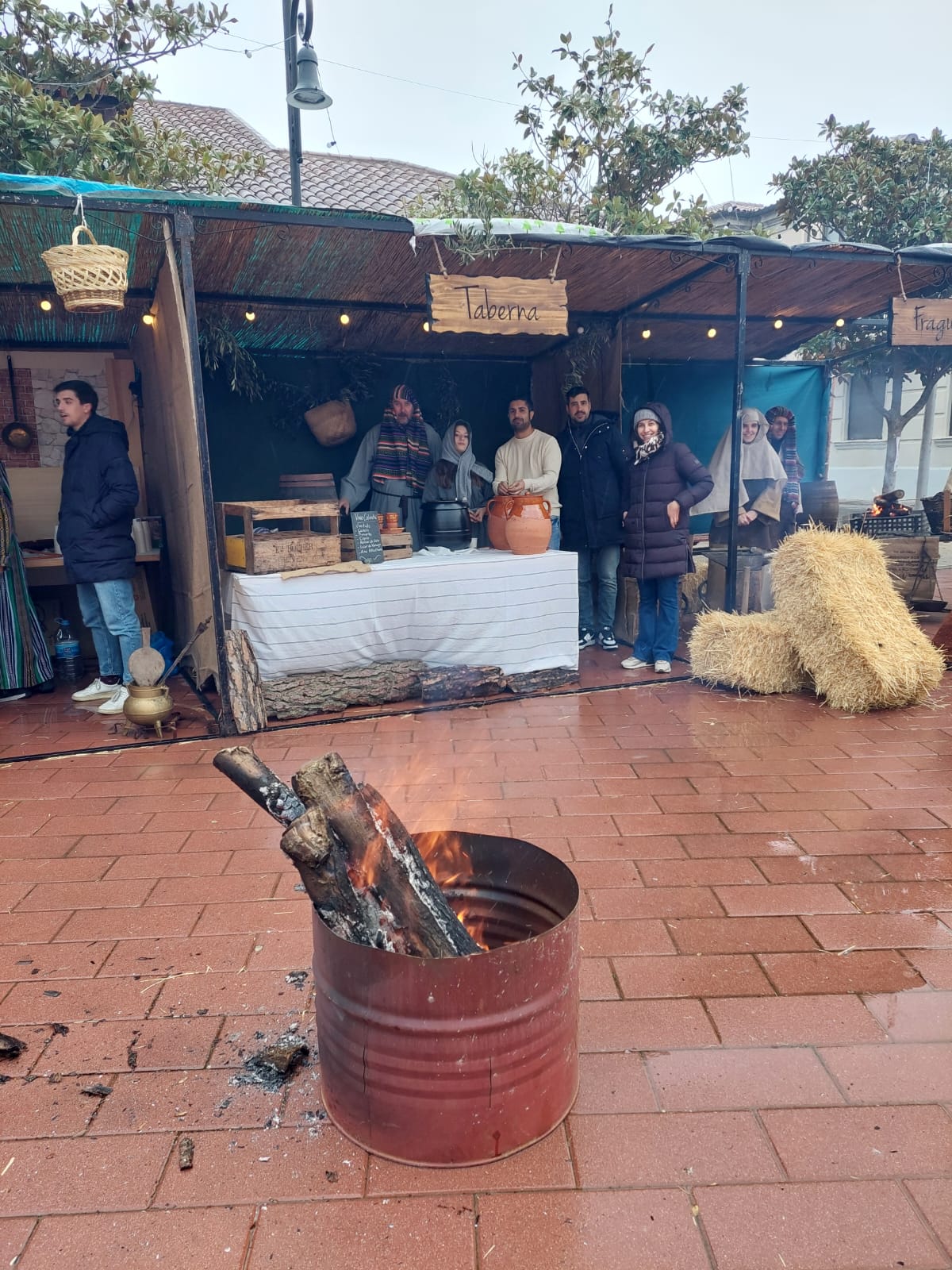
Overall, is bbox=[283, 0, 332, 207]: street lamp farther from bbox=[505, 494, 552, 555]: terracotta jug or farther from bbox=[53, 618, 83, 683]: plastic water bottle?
bbox=[53, 618, 83, 683]: plastic water bottle

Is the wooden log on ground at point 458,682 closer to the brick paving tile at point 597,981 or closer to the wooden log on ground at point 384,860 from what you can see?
the brick paving tile at point 597,981

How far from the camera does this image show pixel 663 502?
6355 mm

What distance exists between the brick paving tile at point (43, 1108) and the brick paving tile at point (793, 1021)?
1625mm

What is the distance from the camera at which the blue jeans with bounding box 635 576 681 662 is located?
21.2 feet

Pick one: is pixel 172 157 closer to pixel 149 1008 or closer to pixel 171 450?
pixel 171 450

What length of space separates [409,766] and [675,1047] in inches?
97.9

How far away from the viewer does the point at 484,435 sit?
9.43 m

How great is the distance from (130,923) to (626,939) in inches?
67.0

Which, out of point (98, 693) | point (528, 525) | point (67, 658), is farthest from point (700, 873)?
point (67, 658)

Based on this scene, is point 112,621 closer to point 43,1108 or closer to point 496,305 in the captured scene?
point 496,305

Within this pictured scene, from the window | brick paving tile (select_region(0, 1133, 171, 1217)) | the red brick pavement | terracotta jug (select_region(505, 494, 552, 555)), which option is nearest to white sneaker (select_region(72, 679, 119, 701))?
the red brick pavement

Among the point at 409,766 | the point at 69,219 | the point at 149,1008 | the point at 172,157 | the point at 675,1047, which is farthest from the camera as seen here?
the point at 172,157

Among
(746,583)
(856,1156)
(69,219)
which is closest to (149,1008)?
(856,1156)

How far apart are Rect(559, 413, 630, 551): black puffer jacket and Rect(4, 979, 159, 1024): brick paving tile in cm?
541
